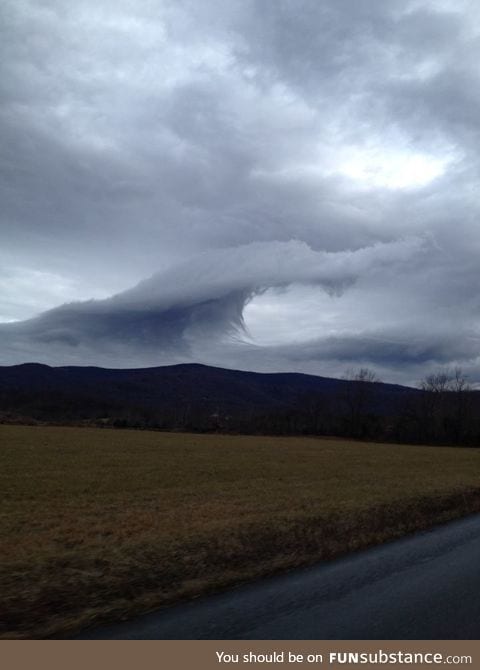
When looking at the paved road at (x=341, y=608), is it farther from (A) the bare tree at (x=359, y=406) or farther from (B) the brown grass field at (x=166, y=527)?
(A) the bare tree at (x=359, y=406)

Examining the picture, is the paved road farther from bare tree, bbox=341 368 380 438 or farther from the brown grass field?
bare tree, bbox=341 368 380 438

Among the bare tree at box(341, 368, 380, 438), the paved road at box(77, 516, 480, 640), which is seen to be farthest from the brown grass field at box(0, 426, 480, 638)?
the bare tree at box(341, 368, 380, 438)

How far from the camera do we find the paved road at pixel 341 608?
6.61 metres

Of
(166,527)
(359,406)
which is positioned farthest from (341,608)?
(359,406)

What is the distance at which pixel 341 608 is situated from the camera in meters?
7.50

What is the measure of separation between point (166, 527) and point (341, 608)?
649cm

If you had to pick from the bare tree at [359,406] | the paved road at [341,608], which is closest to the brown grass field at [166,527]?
the paved road at [341,608]

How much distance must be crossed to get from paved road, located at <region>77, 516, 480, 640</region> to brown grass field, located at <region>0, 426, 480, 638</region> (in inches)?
24.1

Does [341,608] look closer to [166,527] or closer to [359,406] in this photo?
[166,527]

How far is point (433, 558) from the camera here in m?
11.0
